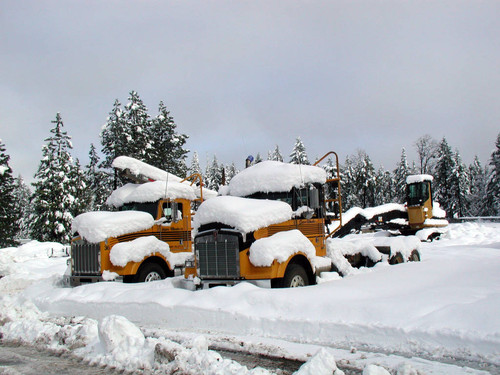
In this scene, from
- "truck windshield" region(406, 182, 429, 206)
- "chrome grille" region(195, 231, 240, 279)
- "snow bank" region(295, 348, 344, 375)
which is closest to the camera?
"snow bank" region(295, 348, 344, 375)

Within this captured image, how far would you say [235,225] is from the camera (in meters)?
8.49

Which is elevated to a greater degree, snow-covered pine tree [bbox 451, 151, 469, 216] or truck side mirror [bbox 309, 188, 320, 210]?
snow-covered pine tree [bbox 451, 151, 469, 216]

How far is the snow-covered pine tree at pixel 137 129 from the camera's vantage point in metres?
37.6

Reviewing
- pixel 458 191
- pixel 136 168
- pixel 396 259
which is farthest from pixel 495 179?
pixel 136 168

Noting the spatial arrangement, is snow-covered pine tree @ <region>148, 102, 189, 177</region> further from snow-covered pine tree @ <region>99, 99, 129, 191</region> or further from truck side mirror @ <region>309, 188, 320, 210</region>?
truck side mirror @ <region>309, 188, 320, 210</region>

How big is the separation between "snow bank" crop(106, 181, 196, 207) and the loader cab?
17.3 metres

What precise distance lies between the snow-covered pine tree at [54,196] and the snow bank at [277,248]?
33753mm

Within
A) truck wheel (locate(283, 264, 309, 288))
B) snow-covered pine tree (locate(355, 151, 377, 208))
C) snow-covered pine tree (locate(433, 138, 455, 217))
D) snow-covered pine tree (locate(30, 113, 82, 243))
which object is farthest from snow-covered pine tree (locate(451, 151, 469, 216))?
truck wheel (locate(283, 264, 309, 288))

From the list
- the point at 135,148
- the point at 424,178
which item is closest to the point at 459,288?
the point at 424,178

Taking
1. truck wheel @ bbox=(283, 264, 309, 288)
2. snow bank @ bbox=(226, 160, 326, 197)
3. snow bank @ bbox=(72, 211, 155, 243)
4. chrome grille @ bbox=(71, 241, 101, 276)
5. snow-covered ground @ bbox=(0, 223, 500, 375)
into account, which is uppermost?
snow bank @ bbox=(226, 160, 326, 197)

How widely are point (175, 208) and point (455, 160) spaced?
54958 millimetres

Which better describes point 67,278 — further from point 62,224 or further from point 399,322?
point 62,224

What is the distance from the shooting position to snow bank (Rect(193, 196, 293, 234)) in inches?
336

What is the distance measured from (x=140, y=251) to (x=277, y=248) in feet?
14.3
